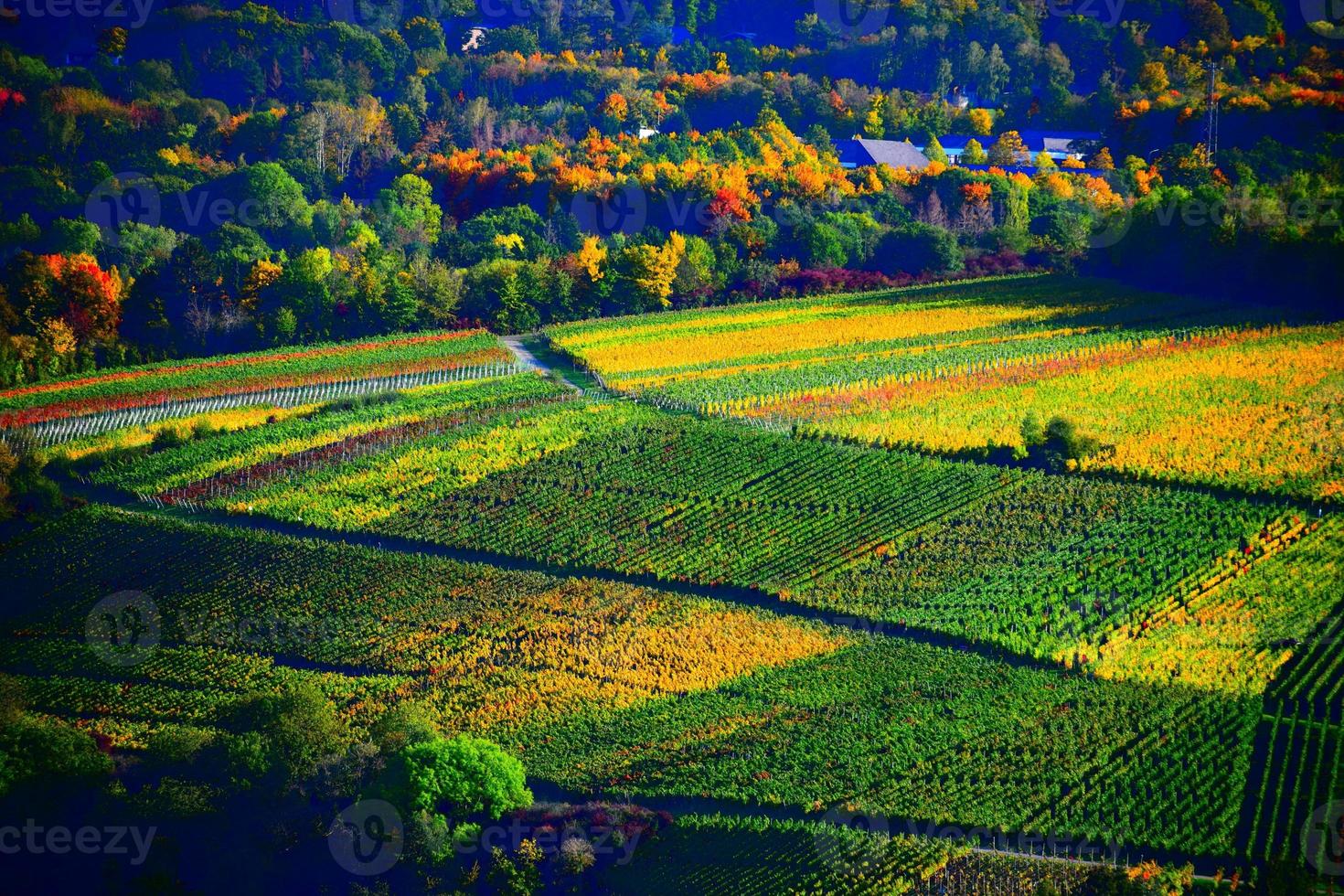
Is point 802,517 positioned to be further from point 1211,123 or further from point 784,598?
point 1211,123

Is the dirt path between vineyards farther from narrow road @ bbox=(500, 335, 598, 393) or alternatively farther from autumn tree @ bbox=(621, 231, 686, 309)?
autumn tree @ bbox=(621, 231, 686, 309)

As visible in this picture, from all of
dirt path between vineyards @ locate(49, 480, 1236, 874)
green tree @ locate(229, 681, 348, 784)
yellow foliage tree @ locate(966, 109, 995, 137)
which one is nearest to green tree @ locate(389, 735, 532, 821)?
dirt path between vineyards @ locate(49, 480, 1236, 874)

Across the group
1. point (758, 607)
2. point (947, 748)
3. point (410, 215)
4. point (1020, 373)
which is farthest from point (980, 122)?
point (947, 748)

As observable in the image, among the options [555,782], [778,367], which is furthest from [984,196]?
[555,782]

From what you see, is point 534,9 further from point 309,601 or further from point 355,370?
point 309,601

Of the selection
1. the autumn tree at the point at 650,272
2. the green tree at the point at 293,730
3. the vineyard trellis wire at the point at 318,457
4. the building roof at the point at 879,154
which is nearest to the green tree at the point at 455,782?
the green tree at the point at 293,730

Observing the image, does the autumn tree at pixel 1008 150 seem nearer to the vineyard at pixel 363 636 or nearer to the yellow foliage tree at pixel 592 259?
the yellow foliage tree at pixel 592 259
